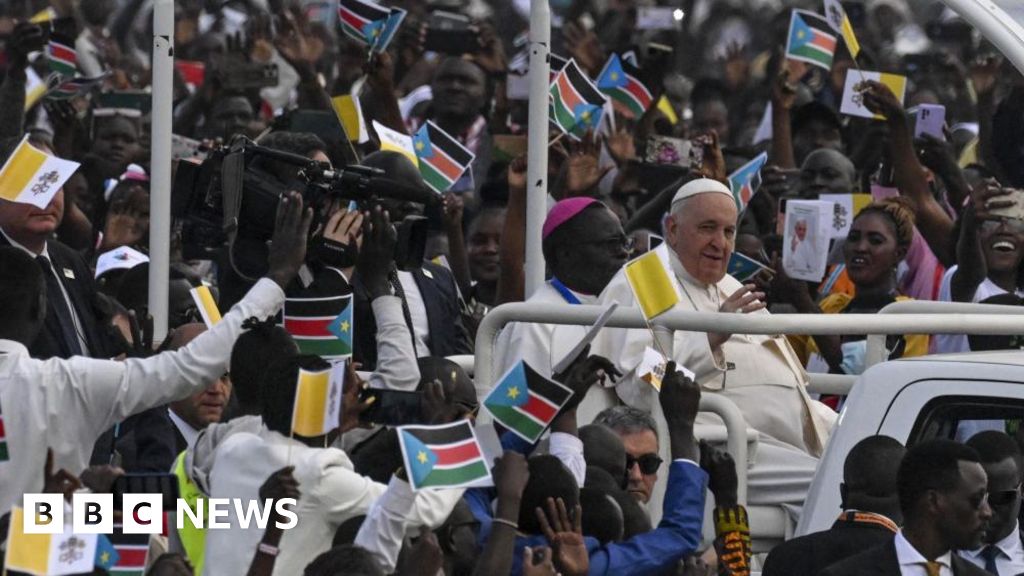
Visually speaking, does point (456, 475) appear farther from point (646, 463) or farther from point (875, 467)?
point (646, 463)

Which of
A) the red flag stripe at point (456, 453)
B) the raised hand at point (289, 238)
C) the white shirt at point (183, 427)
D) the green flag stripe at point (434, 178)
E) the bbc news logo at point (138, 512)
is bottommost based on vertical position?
the white shirt at point (183, 427)

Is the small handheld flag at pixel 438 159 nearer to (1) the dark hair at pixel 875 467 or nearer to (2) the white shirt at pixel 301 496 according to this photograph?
(2) the white shirt at pixel 301 496

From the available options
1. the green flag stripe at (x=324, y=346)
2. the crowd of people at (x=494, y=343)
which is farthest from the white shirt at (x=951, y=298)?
the green flag stripe at (x=324, y=346)

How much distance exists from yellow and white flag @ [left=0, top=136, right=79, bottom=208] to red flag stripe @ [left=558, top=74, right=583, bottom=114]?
10.5 feet

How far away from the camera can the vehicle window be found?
6.16 m

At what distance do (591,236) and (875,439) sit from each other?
2.32 m

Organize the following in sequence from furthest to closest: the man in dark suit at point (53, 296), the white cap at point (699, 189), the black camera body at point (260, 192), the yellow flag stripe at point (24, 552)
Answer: the white cap at point (699, 189), the man in dark suit at point (53, 296), the black camera body at point (260, 192), the yellow flag stripe at point (24, 552)

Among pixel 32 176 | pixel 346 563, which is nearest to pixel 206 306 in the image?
pixel 32 176

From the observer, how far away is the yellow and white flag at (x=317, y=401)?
575 centimetres

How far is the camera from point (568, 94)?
10055 mm

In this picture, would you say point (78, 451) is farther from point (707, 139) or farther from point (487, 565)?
point (707, 139)

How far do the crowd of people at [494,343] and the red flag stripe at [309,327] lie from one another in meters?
0.05

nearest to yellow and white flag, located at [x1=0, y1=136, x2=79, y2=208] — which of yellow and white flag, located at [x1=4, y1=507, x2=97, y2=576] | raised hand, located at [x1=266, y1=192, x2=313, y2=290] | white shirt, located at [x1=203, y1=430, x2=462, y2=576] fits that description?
raised hand, located at [x1=266, y1=192, x2=313, y2=290]

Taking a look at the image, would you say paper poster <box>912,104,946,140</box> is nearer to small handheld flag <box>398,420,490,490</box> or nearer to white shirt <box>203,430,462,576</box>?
white shirt <box>203,430,462,576</box>
